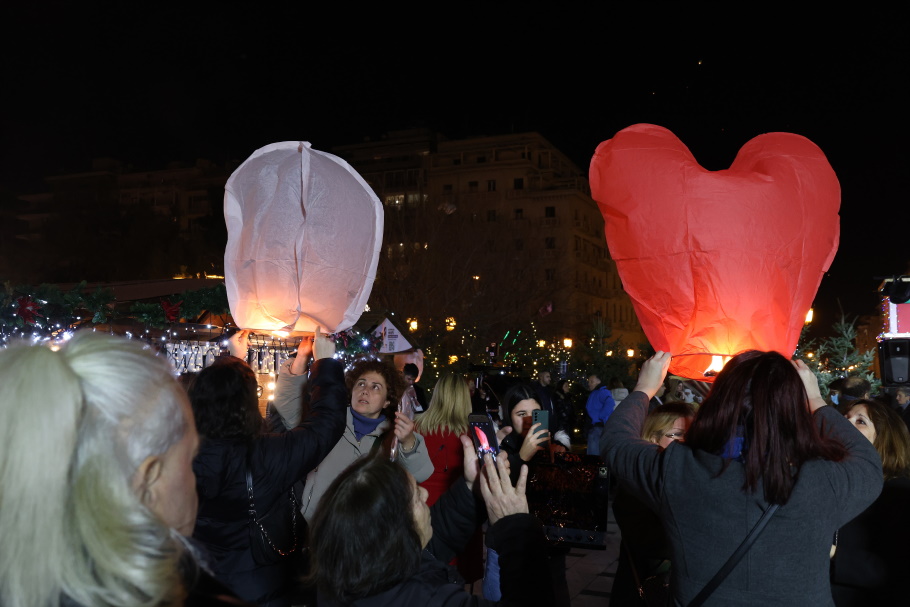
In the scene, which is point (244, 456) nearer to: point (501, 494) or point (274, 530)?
point (274, 530)

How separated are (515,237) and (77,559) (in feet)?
117

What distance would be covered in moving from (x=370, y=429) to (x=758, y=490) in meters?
3.09

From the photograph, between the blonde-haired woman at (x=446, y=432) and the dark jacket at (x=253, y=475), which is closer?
the dark jacket at (x=253, y=475)

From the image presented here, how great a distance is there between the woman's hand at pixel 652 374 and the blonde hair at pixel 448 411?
2.35 m

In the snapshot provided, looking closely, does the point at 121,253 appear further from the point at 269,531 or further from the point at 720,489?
the point at 720,489

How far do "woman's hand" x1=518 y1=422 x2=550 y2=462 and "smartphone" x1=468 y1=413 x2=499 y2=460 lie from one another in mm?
681

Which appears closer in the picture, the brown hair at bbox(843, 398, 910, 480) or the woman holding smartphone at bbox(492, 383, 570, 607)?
the woman holding smartphone at bbox(492, 383, 570, 607)

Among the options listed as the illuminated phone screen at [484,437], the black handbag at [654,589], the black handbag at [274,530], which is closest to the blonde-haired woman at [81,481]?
the illuminated phone screen at [484,437]

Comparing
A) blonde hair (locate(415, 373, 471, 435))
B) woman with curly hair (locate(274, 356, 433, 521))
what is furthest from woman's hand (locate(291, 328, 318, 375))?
blonde hair (locate(415, 373, 471, 435))

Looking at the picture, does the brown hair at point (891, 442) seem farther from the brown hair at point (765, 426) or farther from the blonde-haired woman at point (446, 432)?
the blonde-haired woman at point (446, 432)

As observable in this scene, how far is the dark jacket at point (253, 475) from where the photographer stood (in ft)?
10.9

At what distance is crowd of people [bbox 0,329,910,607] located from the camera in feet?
3.77

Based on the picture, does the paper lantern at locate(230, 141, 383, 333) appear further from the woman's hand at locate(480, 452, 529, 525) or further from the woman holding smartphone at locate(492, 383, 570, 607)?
the woman's hand at locate(480, 452, 529, 525)

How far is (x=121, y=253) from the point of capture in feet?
92.5
